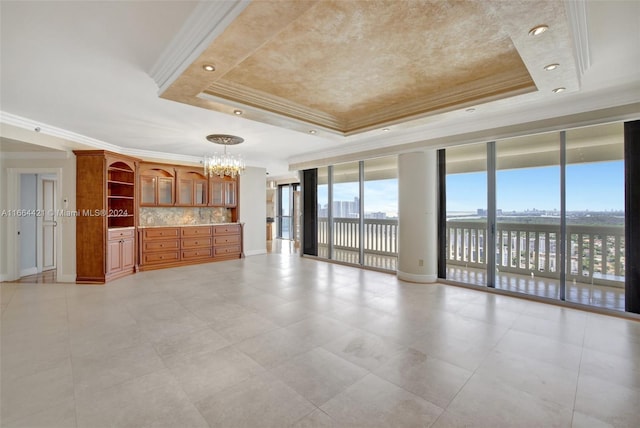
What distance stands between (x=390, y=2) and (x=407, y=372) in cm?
287

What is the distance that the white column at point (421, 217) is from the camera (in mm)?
5203

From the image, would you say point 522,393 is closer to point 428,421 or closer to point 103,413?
point 428,421

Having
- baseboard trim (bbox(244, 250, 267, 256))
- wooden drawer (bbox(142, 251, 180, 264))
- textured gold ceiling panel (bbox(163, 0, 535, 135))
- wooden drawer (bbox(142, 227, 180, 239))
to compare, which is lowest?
baseboard trim (bbox(244, 250, 267, 256))

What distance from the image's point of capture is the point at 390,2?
1.94 meters

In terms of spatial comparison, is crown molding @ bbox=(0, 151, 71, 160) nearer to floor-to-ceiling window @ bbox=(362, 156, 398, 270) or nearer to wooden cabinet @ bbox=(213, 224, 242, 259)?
wooden cabinet @ bbox=(213, 224, 242, 259)

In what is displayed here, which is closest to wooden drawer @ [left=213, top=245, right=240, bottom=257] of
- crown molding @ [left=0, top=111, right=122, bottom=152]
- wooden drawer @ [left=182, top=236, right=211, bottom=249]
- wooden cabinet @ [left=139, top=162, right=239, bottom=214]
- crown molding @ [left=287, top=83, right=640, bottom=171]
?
wooden drawer @ [left=182, top=236, right=211, bottom=249]

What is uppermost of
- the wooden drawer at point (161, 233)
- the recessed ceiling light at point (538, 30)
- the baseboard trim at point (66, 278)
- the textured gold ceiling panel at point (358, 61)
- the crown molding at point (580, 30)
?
the textured gold ceiling panel at point (358, 61)

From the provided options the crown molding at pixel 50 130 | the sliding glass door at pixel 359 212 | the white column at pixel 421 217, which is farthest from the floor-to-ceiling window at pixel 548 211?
the crown molding at pixel 50 130

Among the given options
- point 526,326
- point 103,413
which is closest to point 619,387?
point 526,326

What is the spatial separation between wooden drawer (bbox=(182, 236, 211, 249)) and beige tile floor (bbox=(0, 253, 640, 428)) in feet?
7.98

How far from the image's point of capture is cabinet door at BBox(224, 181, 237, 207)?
7781 mm

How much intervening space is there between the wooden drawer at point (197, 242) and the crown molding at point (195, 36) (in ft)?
15.8

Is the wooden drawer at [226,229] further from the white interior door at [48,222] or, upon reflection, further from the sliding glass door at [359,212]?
the white interior door at [48,222]

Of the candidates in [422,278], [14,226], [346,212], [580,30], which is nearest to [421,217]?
[422,278]
